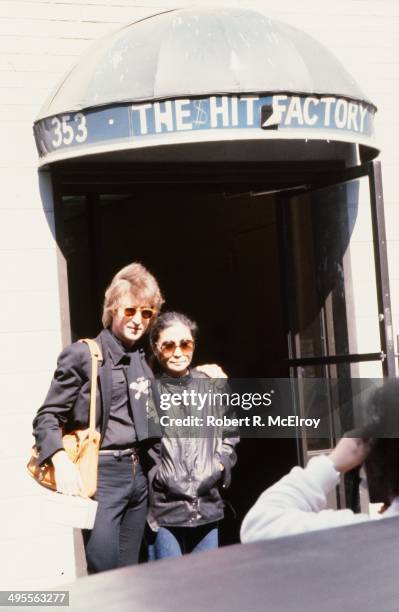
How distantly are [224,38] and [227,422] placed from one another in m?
2.30

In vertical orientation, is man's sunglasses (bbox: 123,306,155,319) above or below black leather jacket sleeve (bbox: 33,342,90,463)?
above

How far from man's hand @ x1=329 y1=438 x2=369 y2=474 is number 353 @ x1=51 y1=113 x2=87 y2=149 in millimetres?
3948

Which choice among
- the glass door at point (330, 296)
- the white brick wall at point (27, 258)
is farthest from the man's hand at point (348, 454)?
the glass door at point (330, 296)

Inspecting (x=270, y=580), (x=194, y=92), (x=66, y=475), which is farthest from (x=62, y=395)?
(x=270, y=580)

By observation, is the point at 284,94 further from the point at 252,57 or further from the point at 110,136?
the point at 110,136

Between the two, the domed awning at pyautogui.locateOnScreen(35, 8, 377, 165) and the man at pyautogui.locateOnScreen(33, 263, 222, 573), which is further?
the domed awning at pyautogui.locateOnScreen(35, 8, 377, 165)

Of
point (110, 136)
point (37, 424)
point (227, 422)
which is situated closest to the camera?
point (37, 424)

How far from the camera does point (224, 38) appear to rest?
→ 258 inches

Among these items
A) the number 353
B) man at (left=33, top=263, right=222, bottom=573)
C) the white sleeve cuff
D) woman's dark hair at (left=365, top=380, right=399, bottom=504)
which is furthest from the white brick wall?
woman's dark hair at (left=365, top=380, right=399, bottom=504)

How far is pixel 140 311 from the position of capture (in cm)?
556

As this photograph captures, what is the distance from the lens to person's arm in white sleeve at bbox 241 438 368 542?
8.34ft

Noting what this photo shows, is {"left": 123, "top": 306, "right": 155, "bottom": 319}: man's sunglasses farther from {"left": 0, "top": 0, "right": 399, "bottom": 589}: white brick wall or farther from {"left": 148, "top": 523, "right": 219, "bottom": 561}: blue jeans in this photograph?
{"left": 0, "top": 0, "right": 399, "bottom": 589}: white brick wall

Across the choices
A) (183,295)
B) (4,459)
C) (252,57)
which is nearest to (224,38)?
(252,57)

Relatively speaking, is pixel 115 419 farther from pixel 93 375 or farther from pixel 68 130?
pixel 68 130
